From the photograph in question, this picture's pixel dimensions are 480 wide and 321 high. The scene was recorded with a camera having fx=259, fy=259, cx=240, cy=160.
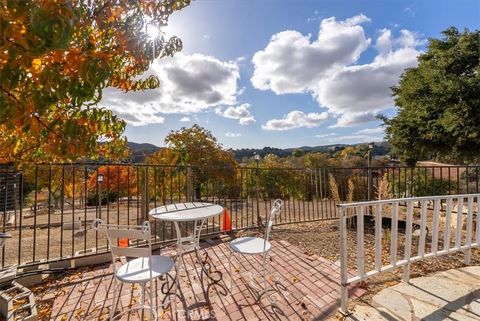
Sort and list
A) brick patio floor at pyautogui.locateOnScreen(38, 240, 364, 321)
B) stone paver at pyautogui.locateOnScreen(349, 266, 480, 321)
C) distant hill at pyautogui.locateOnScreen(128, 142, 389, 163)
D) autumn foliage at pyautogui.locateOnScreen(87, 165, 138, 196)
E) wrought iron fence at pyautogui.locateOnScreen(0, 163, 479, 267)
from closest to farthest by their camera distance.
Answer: stone paver at pyautogui.locateOnScreen(349, 266, 480, 321)
brick patio floor at pyautogui.locateOnScreen(38, 240, 364, 321)
wrought iron fence at pyautogui.locateOnScreen(0, 163, 479, 267)
autumn foliage at pyautogui.locateOnScreen(87, 165, 138, 196)
distant hill at pyautogui.locateOnScreen(128, 142, 389, 163)

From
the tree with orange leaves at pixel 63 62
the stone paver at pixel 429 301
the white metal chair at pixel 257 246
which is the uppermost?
the tree with orange leaves at pixel 63 62

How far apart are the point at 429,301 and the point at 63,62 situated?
377 centimetres

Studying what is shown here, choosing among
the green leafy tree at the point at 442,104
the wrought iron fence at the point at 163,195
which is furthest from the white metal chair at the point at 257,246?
the green leafy tree at the point at 442,104

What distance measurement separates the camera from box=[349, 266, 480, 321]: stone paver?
2.40 m

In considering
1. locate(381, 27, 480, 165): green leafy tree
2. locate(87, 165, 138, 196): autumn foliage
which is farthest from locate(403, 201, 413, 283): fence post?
locate(381, 27, 480, 165): green leafy tree

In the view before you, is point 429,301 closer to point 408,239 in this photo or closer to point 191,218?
point 408,239

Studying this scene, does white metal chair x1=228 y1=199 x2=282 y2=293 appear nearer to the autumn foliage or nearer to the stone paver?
the stone paver

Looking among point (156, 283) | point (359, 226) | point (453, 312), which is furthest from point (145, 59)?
point (453, 312)

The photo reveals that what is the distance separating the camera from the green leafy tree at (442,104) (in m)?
8.02

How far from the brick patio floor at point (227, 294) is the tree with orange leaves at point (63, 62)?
5.76ft

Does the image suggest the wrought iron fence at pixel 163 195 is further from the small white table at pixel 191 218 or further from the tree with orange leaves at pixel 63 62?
the tree with orange leaves at pixel 63 62

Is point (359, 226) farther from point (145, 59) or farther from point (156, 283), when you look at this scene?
point (145, 59)

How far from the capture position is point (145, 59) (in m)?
2.90

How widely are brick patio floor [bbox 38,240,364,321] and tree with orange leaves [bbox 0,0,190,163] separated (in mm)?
1756
